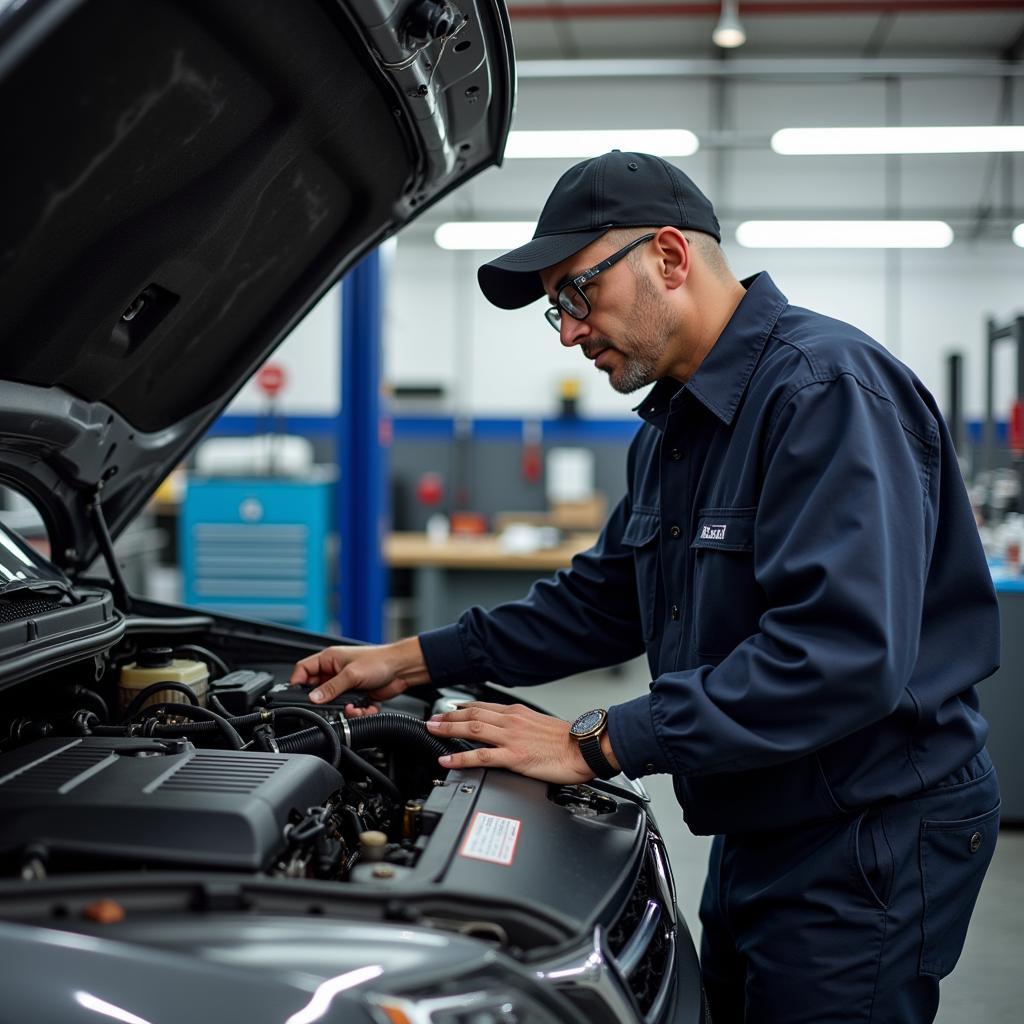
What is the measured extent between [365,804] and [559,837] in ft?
0.98

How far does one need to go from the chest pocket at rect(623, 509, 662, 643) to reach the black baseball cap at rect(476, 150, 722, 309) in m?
0.41

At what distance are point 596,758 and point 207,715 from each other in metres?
0.55

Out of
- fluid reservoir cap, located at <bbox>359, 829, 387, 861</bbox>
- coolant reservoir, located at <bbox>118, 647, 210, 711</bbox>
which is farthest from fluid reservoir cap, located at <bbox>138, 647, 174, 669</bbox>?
fluid reservoir cap, located at <bbox>359, 829, 387, 861</bbox>

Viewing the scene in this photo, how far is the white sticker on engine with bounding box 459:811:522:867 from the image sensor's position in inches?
42.9

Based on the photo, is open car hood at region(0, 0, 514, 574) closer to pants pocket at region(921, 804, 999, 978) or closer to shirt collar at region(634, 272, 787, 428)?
shirt collar at region(634, 272, 787, 428)

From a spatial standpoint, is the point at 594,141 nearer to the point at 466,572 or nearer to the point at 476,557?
the point at 476,557

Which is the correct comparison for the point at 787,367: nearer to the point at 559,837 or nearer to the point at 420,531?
the point at 559,837

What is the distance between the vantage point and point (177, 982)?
2.69ft

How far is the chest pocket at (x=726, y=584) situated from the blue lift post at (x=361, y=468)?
2825mm

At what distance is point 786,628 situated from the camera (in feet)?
3.74

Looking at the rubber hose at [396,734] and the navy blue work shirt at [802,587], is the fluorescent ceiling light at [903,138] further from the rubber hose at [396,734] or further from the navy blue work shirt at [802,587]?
the rubber hose at [396,734]

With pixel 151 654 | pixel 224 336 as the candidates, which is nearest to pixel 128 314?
pixel 224 336

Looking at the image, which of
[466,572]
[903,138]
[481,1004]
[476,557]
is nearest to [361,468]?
[476,557]

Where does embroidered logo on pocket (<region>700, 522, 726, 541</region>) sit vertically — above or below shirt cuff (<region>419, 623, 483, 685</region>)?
above
